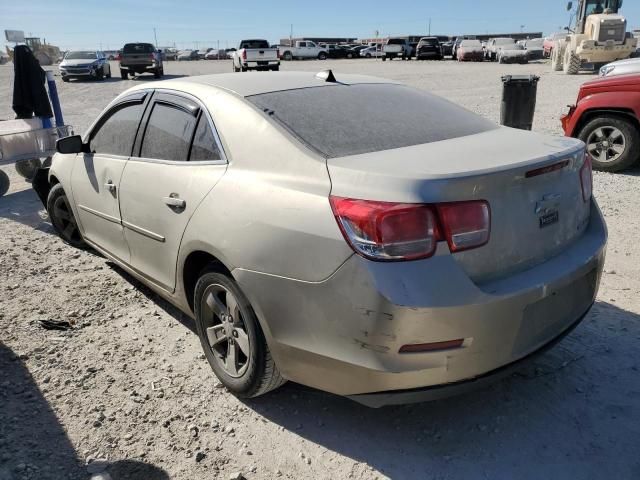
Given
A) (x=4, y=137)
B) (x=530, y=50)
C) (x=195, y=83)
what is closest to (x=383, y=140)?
(x=195, y=83)

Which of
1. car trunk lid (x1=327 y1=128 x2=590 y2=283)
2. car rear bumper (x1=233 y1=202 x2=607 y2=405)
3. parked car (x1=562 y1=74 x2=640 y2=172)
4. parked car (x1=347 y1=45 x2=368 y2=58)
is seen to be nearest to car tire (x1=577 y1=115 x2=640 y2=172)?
parked car (x1=562 y1=74 x2=640 y2=172)

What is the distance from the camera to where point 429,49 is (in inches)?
1651

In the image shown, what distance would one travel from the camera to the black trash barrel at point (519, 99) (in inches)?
315

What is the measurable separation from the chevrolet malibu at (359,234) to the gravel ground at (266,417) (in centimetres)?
29

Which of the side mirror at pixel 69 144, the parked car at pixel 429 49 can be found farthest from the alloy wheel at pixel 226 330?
the parked car at pixel 429 49

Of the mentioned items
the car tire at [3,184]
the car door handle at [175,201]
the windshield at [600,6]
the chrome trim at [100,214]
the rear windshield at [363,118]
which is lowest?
the car tire at [3,184]

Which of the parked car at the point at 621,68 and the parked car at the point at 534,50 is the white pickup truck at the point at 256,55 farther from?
the parked car at the point at 621,68

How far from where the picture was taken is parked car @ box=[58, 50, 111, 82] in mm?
27391

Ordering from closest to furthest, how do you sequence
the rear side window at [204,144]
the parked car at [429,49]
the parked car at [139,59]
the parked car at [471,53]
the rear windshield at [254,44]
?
the rear side window at [204,144]
the parked car at [139,59]
the rear windshield at [254,44]
the parked car at [471,53]
the parked car at [429,49]

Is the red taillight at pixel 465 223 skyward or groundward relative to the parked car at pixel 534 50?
groundward

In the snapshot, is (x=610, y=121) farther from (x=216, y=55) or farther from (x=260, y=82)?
(x=216, y=55)

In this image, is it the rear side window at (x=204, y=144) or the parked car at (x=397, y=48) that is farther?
the parked car at (x=397, y=48)

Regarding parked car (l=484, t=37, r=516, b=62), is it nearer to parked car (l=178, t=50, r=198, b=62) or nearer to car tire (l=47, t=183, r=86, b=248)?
car tire (l=47, t=183, r=86, b=248)

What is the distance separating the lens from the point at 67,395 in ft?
9.82
